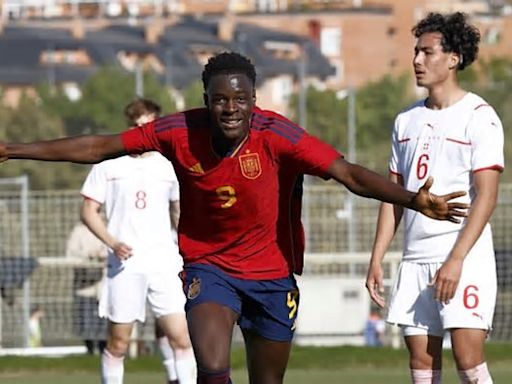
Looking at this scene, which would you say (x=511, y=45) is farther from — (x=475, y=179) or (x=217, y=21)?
(x=475, y=179)

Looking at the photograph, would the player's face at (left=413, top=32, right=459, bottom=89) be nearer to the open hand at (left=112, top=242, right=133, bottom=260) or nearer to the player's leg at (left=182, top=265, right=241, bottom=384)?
the player's leg at (left=182, top=265, right=241, bottom=384)

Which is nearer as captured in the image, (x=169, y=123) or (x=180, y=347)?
(x=169, y=123)

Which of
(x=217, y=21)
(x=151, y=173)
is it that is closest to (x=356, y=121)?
(x=151, y=173)

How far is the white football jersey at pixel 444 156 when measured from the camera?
8711mm

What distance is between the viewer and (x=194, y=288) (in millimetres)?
8531

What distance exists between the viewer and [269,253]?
860cm

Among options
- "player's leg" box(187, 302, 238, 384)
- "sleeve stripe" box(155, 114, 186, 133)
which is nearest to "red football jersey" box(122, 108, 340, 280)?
"sleeve stripe" box(155, 114, 186, 133)

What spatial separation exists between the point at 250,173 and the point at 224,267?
20.9 inches

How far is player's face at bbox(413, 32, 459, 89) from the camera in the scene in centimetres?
890

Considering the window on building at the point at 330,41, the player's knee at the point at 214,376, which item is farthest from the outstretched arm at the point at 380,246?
the window on building at the point at 330,41

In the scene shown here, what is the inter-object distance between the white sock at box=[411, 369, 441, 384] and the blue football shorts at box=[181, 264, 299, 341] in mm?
666

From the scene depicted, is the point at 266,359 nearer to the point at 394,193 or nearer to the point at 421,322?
the point at 421,322

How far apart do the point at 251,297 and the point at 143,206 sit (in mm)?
3577

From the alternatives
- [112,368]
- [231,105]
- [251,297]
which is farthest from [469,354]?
[112,368]
